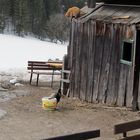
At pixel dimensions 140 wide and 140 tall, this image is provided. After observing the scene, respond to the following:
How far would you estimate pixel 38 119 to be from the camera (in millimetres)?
13633

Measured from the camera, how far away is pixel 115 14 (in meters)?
16.0

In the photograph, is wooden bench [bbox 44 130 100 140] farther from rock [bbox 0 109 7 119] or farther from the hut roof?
the hut roof

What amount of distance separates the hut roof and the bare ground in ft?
8.87

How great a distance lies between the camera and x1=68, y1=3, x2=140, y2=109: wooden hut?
14.7 m

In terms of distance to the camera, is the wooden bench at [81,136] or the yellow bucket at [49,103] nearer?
the wooden bench at [81,136]

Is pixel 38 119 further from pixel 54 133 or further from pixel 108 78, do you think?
pixel 108 78

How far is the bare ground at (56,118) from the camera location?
12164mm

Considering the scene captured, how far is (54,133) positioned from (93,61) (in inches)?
181

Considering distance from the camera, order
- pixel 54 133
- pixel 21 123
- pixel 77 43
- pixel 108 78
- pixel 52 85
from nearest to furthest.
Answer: pixel 54 133, pixel 21 123, pixel 108 78, pixel 77 43, pixel 52 85

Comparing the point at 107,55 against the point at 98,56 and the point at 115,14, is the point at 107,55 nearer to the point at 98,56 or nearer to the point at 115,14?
the point at 98,56

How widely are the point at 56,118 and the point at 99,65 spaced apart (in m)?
2.97

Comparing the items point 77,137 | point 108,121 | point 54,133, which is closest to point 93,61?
point 108,121

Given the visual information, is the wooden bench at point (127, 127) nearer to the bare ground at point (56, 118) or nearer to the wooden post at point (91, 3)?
the bare ground at point (56, 118)

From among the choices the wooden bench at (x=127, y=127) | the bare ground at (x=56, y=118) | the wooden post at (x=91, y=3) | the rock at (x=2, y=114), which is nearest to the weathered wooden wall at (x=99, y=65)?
the bare ground at (x=56, y=118)
